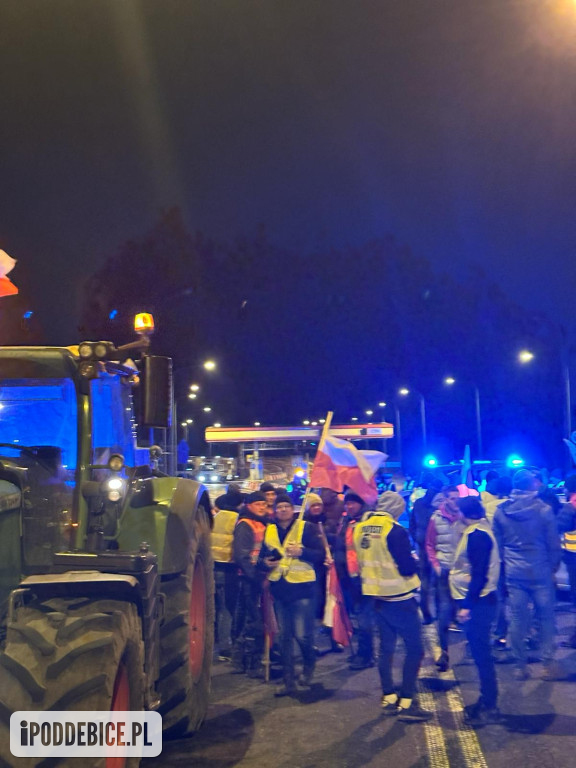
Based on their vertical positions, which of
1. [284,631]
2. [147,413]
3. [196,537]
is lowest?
[284,631]

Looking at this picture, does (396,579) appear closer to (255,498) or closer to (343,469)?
(343,469)

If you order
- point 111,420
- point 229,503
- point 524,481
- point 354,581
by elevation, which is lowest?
point 354,581

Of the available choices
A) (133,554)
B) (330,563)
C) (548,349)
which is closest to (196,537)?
(133,554)

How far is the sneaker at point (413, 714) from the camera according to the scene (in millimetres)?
6660

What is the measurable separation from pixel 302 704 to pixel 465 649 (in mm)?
2681

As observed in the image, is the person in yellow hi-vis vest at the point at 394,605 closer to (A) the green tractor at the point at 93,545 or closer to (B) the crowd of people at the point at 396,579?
(B) the crowd of people at the point at 396,579

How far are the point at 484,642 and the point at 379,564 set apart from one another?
1071 mm

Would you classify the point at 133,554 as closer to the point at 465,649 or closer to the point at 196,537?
the point at 196,537

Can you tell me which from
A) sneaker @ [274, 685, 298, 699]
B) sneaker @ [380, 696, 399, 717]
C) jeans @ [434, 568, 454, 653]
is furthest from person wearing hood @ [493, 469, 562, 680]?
sneaker @ [274, 685, 298, 699]

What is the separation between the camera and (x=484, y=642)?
6.71 meters

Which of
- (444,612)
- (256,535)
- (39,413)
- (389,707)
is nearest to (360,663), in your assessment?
(444,612)

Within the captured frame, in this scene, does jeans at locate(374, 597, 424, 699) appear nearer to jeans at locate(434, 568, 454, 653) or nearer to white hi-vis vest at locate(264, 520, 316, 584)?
white hi-vis vest at locate(264, 520, 316, 584)

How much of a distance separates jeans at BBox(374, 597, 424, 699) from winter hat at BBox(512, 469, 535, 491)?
6.75 feet

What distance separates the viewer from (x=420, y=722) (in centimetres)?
662
